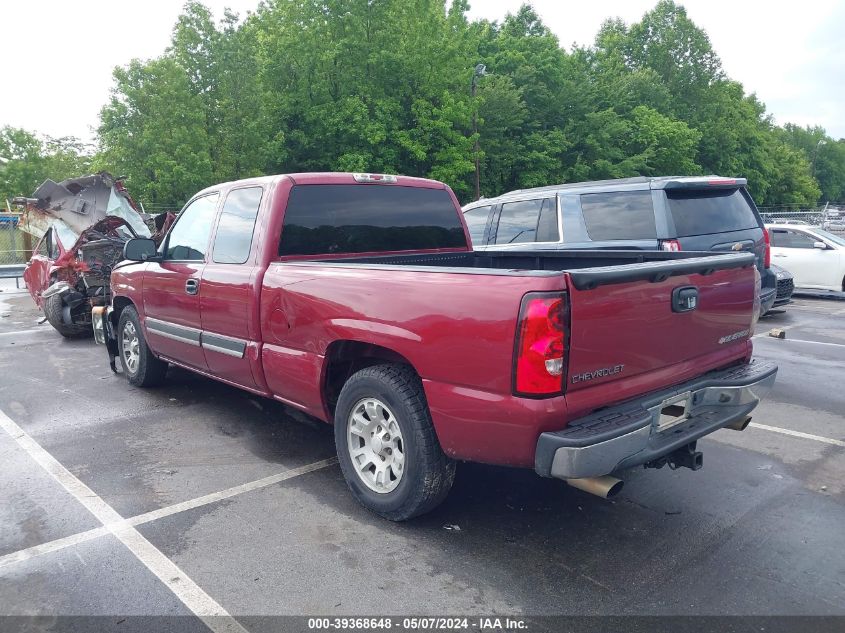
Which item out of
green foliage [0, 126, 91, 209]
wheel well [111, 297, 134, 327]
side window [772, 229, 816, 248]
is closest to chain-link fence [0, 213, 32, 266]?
wheel well [111, 297, 134, 327]

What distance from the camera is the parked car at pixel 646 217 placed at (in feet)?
22.1

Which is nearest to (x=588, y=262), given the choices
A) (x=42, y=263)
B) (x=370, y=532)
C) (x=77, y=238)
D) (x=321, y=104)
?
(x=370, y=532)

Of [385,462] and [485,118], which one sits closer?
[385,462]

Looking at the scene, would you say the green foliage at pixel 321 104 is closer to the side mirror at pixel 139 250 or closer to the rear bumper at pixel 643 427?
the side mirror at pixel 139 250

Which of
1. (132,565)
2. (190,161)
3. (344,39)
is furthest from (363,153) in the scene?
(132,565)

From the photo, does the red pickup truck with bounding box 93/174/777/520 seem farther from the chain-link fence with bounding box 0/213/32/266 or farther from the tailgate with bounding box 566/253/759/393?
the chain-link fence with bounding box 0/213/32/266

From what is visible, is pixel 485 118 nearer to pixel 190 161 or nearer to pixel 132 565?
pixel 190 161

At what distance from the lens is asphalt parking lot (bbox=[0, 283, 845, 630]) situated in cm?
280

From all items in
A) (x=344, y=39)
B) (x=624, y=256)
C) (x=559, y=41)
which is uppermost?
(x=559, y=41)

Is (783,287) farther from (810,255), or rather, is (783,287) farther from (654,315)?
(654,315)

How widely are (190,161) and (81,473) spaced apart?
24.4 meters

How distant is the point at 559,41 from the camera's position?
43.9 metres

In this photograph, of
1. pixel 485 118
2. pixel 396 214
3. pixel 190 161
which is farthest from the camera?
pixel 485 118

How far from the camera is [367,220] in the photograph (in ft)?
15.5
